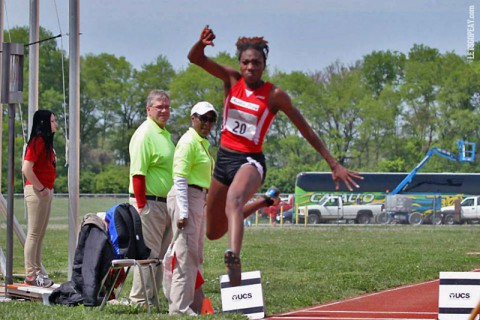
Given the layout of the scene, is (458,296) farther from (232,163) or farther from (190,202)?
(232,163)

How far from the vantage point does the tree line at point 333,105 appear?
6119 centimetres

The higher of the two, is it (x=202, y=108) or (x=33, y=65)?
(x=33, y=65)

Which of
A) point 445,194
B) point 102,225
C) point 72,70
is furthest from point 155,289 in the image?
point 445,194

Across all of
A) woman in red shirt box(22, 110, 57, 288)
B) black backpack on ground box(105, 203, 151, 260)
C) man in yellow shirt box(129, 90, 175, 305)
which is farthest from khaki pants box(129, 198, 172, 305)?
woman in red shirt box(22, 110, 57, 288)

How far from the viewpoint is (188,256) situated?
912 centimetres

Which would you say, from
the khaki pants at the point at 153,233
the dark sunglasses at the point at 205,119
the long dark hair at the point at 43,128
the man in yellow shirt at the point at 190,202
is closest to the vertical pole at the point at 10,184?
the long dark hair at the point at 43,128

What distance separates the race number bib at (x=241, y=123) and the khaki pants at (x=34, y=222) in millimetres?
4356

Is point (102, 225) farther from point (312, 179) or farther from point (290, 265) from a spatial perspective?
point (312, 179)

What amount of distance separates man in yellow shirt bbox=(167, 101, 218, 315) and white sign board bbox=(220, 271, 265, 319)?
369 millimetres

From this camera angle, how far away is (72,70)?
11.4 m

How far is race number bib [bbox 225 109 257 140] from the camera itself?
7.22m

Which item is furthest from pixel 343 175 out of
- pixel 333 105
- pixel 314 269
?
pixel 333 105

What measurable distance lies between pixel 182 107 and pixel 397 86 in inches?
507

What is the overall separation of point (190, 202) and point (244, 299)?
1.06 metres
